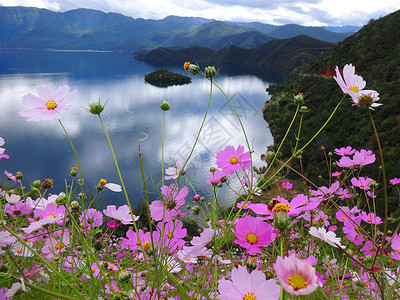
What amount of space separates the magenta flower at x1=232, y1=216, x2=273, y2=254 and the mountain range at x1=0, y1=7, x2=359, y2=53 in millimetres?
105893

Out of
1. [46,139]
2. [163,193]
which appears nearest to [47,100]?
[163,193]

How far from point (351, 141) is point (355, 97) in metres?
11.8

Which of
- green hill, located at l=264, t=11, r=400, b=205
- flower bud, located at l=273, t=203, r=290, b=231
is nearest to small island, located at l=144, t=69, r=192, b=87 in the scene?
green hill, located at l=264, t=11, r=400, b=205

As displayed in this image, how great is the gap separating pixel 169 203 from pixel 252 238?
186mm

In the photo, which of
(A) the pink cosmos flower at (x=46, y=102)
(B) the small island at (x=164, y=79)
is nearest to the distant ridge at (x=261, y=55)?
(B) the small island at (x=164, y=79)

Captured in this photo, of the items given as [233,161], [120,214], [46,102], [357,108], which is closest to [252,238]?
[233,161]

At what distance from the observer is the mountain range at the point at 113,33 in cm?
11236

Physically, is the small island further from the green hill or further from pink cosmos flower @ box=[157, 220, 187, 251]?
pink cosmos flower @ box=[157, 220, 187, 251]

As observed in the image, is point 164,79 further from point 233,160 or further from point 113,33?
point 113,33

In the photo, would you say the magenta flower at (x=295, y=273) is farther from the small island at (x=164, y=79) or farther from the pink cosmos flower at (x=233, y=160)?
the small island at (x=164, y=79)

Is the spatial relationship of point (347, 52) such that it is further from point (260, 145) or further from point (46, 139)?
point (46, 139)

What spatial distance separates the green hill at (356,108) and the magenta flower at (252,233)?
496cm

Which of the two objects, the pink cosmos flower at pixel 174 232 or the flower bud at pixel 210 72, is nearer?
the pink cosmos flower at pixel 174 232

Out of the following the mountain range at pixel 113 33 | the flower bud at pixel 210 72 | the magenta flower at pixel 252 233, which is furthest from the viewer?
the mountain range at pixel 113 33
